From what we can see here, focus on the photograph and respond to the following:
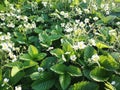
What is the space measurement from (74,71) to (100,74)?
21 cm

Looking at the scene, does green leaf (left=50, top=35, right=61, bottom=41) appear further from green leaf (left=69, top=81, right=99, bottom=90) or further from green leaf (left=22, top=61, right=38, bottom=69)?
green leaf (left=69, top=81, right=99, bottom=90)

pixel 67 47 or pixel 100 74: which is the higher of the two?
pixel 67 47

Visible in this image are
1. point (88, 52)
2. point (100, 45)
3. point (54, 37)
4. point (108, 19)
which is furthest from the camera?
point (108, 19)

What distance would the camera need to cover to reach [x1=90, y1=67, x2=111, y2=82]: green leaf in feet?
9.09

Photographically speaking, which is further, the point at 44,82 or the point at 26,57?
the point at 26,57

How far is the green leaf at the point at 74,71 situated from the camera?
2.85 metres

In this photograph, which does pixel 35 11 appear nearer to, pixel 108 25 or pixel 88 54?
pixel 108 25

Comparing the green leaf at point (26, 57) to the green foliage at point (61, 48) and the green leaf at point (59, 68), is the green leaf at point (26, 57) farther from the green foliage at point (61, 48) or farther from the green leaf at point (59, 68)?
the green leaf at point (59, 68)

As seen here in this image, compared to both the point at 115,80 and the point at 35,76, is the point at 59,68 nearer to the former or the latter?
the point at 35,76

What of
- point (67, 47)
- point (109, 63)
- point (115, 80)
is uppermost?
point (67, 47)

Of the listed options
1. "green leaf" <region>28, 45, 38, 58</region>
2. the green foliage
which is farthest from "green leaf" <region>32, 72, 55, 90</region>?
"green leaf" <region>28, 45, 38, 58</region>

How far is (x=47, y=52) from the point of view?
133 inches

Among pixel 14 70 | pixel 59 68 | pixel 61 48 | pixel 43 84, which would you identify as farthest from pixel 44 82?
pixel 61 48

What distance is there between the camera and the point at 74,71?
287 cm
